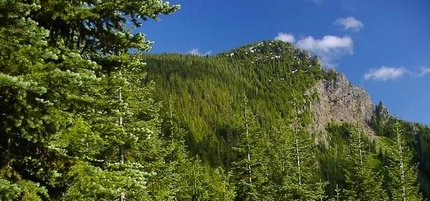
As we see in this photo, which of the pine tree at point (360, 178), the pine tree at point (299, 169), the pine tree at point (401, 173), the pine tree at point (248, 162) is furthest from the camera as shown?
the pine tree at point (360, 178)

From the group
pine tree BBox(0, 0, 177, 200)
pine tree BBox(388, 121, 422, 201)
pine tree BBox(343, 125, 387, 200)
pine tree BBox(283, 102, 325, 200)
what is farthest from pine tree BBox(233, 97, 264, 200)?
pine tree BBox(0, 0, 177, 200)

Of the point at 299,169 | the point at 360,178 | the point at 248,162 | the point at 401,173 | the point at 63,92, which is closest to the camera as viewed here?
the point at 63,92

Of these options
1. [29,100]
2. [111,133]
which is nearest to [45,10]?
[29,100]

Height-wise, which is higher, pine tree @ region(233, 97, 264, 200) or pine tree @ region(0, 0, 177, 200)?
pine tree @ region(233, 97, 264, 200)

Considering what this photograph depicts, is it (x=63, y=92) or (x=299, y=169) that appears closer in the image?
(x=63, y=92)

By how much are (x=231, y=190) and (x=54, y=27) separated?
34.6 meters

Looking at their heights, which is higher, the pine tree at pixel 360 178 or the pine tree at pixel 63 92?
the pine tree at pixel 360 178

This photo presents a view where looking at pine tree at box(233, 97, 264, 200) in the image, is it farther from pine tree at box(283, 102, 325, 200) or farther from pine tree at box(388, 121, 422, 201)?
pine tree at box(388, 121, 422, 201)

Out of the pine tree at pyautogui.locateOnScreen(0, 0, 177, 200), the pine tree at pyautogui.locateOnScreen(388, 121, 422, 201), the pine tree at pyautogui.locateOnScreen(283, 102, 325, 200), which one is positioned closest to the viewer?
the pine tree at pyautogui.locateOnScreen(0, 0, 177, 200)

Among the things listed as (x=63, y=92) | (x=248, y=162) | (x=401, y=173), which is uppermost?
(x=401, y=173)

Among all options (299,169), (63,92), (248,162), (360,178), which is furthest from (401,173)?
(63,92)

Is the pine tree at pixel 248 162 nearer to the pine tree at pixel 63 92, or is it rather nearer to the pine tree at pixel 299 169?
the pine tree at pixel 299 169

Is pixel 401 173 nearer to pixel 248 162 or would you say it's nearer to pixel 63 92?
pixel 248 162

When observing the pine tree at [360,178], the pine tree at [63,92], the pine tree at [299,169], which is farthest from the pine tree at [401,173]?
the pine tree at [63,92]
